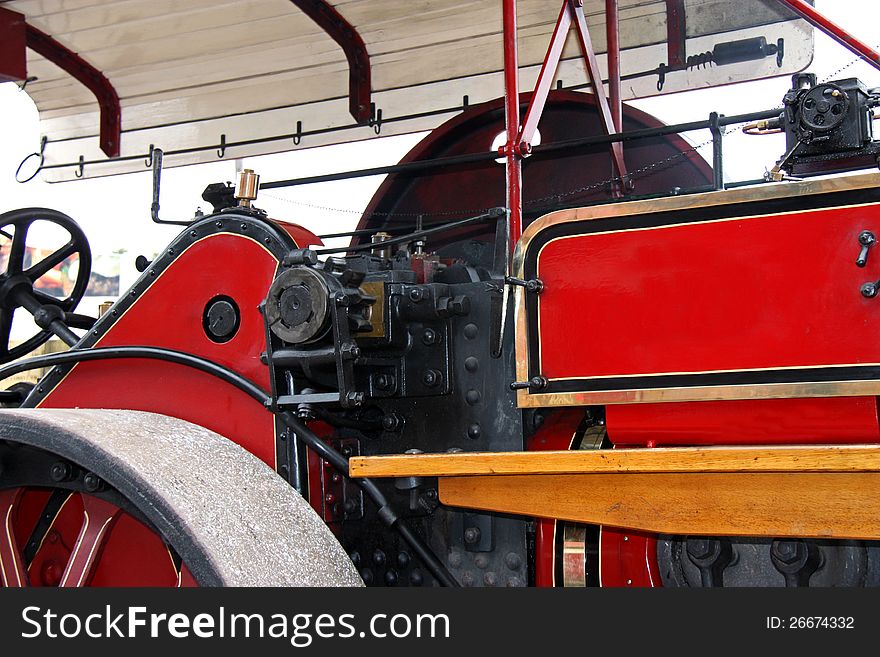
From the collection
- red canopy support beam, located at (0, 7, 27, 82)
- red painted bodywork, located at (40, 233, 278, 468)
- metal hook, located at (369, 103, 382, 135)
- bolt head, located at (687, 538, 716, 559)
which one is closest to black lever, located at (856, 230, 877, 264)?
bolt head, located at (687, 538, 716, 559)

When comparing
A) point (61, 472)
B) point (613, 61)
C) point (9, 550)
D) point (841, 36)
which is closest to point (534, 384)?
point (841, 36)

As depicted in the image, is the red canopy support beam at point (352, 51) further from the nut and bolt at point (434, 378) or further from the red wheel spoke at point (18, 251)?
the nut and bolt at point (434, 378)

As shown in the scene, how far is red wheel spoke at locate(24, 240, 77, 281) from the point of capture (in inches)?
121

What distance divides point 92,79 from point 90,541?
2718 mm

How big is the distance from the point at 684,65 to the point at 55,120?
2752mm

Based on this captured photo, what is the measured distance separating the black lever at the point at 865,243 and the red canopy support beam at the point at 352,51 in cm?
253

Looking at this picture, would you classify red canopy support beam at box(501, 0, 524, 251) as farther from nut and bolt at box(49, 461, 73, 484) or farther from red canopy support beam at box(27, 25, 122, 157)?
red canopy support beam at box(27, 25, 122, 157)

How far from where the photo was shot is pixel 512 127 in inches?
90.3

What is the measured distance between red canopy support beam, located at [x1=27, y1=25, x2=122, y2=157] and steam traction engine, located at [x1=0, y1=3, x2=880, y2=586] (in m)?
1.74

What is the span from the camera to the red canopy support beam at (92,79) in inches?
161

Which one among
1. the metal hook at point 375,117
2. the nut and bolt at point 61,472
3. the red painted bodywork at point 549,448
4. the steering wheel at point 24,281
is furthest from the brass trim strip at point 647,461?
the metal hook at point 375,117

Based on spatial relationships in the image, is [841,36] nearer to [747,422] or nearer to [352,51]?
[747,422]

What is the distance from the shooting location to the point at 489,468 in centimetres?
186

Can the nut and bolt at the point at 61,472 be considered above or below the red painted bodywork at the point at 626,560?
above
